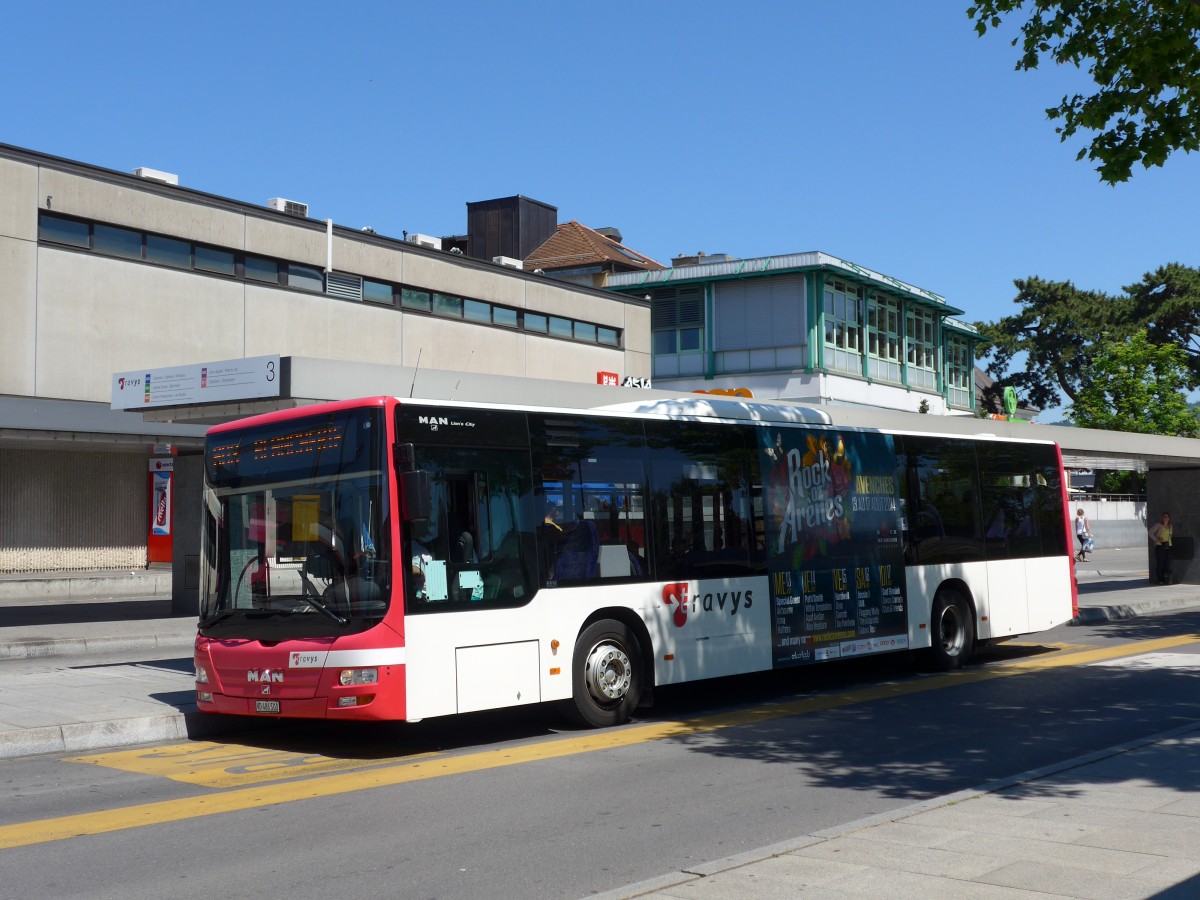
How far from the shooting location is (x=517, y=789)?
29.0ft

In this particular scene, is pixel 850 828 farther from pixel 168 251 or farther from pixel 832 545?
pixel 168 251

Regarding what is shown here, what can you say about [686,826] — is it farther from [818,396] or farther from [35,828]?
[818,396]

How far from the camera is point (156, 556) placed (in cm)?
3412

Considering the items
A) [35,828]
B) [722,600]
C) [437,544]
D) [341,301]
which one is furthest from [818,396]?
[35,828]

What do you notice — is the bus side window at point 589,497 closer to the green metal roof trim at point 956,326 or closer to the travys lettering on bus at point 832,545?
the travys lettering on bus at point 832,545

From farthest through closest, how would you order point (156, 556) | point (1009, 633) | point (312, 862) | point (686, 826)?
point (156, 556) < point (1009, 633) < point (686, 826) < point (312, 862)

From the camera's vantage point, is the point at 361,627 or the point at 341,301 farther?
the point at 341,301

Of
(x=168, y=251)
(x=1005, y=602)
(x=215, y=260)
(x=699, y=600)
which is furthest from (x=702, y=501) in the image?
(x=215, y=260)

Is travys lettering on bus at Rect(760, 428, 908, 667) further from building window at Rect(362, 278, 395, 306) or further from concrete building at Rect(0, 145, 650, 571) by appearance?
building window at Rect(362, 278, 395, 306)

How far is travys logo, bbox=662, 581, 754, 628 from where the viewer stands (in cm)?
1240

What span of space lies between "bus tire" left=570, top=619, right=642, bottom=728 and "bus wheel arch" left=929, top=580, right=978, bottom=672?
5.54 meters

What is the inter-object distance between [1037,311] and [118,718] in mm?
74046

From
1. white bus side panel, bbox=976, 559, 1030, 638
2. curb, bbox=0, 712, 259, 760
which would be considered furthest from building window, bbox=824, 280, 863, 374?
curb, bbox=0, 712, 259, 760

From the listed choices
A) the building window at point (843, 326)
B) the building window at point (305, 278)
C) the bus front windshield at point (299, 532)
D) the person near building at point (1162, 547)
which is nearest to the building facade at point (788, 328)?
the building window at point (843, 326)
